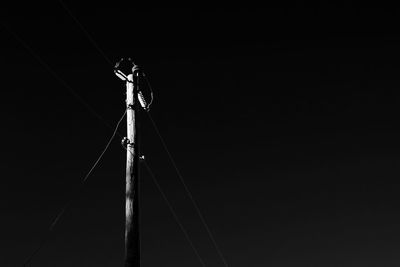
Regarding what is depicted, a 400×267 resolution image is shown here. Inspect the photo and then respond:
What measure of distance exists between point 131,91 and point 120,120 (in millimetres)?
1089

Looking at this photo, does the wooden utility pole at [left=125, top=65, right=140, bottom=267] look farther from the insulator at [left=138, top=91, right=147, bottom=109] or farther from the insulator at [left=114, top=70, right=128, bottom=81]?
the insulator at [left=138, top=91, right=147, bottom=109]

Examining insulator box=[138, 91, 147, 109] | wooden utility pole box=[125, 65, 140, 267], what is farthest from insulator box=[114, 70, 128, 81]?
insulator box=[138, 91, 147, 109]

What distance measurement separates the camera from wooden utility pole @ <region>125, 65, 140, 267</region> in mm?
10141

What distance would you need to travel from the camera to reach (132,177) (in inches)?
421

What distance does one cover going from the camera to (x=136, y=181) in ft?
35.1

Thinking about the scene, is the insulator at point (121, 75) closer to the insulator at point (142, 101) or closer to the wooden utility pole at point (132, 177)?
the wooden utility pole at point (132, 177)

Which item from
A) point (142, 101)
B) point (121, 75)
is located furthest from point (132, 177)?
point (121, 75)

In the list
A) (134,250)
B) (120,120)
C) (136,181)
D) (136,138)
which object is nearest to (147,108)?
(120,120)

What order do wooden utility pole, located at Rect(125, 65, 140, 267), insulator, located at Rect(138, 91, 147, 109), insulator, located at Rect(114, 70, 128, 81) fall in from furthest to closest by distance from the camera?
1. insulator, located at Rect(138, 91, 147, 109)
2. insulator, located at Rect(114, 70, 128, 81)
3. wooden utility pole, located at Rect(125, 65, 140, 267)

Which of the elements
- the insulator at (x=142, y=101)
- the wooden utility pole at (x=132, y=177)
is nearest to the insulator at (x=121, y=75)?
the wooden utility pole at (x=132, y=177)

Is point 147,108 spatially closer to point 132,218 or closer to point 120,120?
point 120,120

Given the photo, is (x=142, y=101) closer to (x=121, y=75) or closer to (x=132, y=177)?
(x=121, y=75)

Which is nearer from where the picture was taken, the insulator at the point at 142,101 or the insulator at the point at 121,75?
the insulator at the point at 121,75

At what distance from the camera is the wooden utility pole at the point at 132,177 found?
10.1 m
